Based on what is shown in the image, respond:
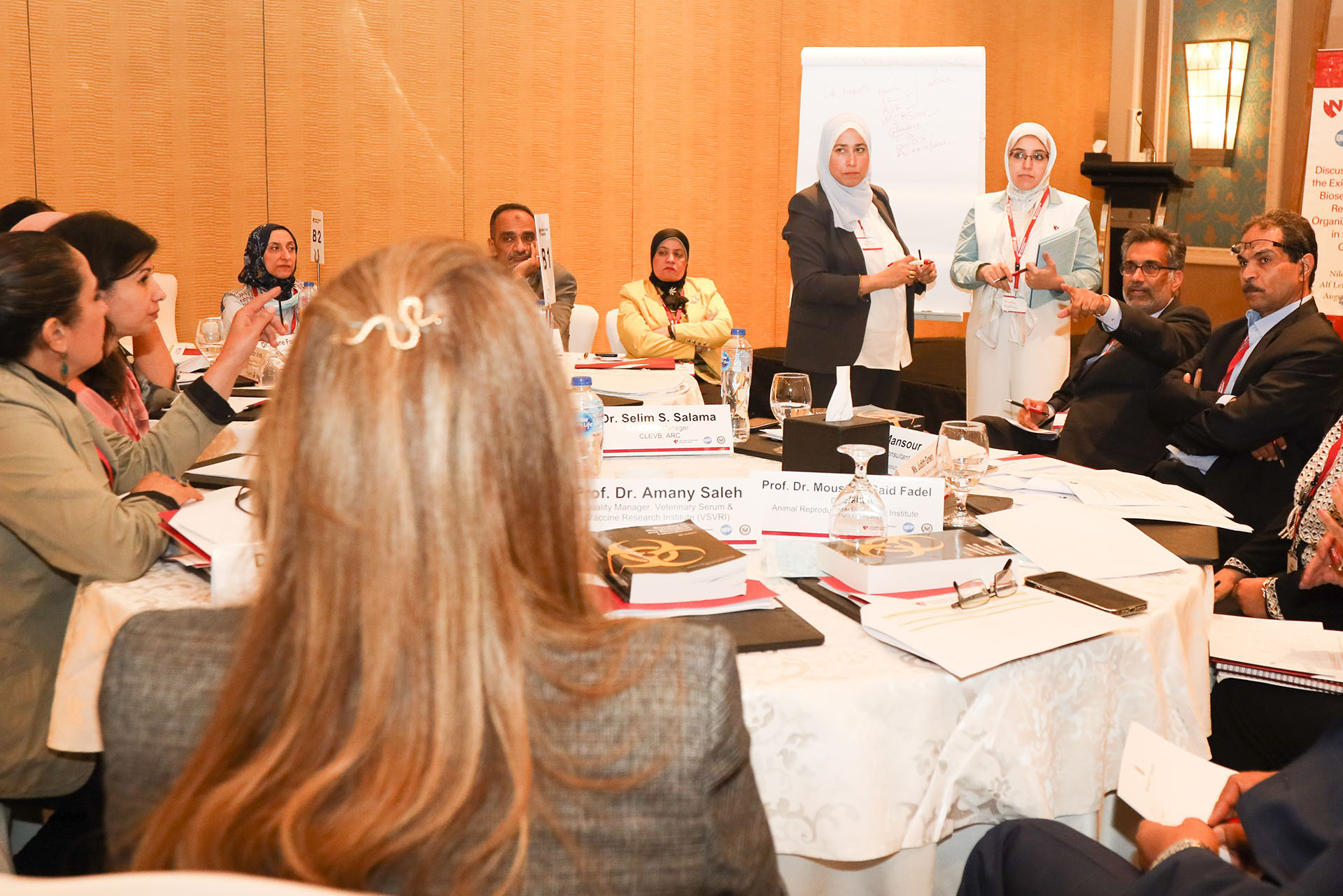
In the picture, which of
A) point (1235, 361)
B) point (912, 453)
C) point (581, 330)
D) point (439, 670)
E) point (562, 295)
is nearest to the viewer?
point (439, 670)

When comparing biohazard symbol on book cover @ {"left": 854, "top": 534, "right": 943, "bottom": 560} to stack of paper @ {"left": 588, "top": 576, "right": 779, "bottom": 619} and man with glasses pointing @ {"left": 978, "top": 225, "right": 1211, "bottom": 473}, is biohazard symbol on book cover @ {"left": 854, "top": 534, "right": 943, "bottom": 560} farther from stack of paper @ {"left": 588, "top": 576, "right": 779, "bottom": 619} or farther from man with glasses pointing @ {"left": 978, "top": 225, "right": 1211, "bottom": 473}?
man with glasses pointing @ {"left": 978, "top": 225, "right": 1211, "bottom": 473}

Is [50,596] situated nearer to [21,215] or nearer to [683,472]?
[683,472]

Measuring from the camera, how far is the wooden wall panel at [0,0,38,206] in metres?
5.43

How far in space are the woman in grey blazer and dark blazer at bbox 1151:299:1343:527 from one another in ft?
9.38

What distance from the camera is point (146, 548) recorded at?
1.62m

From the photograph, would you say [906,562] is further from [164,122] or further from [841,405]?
[164,122]

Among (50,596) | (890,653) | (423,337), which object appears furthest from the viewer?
(50,596)

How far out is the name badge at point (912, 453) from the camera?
1952mm

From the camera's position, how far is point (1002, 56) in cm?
841

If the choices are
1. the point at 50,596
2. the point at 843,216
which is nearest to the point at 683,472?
the point at 50,596

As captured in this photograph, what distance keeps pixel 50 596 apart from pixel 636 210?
589 cm

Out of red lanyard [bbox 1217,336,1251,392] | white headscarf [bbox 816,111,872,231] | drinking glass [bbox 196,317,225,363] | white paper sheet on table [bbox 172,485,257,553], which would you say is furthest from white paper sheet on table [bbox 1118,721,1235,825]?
white headscarf [bbox 816,111,872,231]

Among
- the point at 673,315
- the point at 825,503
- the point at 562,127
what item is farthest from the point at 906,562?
the point at 562,127

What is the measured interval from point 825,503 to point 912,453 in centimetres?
47
